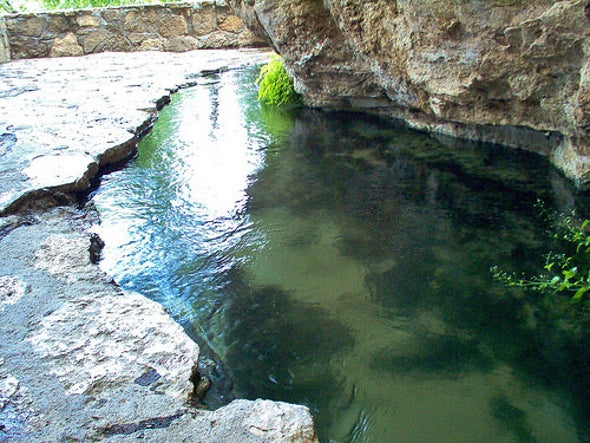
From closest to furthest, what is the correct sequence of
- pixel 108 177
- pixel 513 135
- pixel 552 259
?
pixel 552 259 → pixel 108 177 → pixel 513 135

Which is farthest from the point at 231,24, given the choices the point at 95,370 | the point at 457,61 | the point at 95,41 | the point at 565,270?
the point at 95,370

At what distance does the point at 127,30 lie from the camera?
1209 centimetres

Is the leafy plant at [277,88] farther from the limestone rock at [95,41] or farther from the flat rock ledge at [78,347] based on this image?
the limestone rock at [95,41]

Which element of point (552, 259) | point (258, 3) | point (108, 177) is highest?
point (258, 3)

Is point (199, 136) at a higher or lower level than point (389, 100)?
lower

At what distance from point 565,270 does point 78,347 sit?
102 inches

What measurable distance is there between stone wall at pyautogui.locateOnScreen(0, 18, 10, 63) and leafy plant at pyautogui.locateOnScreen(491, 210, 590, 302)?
1132 centimetres

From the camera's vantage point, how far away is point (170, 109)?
6.89 m

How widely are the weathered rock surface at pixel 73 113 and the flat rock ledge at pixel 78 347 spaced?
0.08ft

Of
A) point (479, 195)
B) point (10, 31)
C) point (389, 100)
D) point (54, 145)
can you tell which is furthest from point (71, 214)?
point (10, 31)

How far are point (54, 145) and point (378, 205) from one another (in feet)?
10.0

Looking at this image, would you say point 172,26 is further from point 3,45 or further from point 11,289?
point 11,289

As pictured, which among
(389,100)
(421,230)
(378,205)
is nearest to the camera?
(421,230)

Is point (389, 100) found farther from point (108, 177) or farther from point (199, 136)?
point (108, 177)
